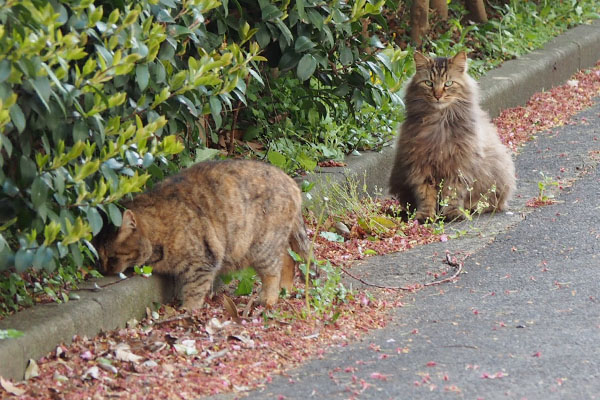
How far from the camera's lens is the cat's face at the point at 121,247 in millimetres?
5480

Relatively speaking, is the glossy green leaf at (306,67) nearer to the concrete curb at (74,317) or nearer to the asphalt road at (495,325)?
the asphalt road at (495,325)

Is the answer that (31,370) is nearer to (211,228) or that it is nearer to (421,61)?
(211,228)

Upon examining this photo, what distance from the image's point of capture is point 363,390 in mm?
4332

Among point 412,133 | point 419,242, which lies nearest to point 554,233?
point 419,242

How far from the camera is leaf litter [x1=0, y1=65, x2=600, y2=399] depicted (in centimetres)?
443

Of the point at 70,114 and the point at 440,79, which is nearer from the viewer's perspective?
the point at 70,114

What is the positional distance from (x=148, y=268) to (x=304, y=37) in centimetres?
215

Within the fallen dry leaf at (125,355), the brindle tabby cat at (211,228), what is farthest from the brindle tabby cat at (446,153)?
the fallen dry leaf at (125,355)

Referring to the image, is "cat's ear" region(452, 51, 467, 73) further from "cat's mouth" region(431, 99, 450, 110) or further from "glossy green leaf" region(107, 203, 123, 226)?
"glossy green leaf" region(107, 203, 123, 226)

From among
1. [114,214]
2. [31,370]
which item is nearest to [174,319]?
[114,214]

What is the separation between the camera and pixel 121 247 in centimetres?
551

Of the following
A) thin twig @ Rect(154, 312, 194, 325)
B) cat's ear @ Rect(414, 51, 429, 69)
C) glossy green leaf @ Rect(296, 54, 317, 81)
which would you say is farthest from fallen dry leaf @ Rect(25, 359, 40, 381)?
cat's ear @ Rect(414, 51, 429, 69)

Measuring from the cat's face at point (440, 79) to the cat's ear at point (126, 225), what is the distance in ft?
10.2

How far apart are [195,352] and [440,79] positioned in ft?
12.0
